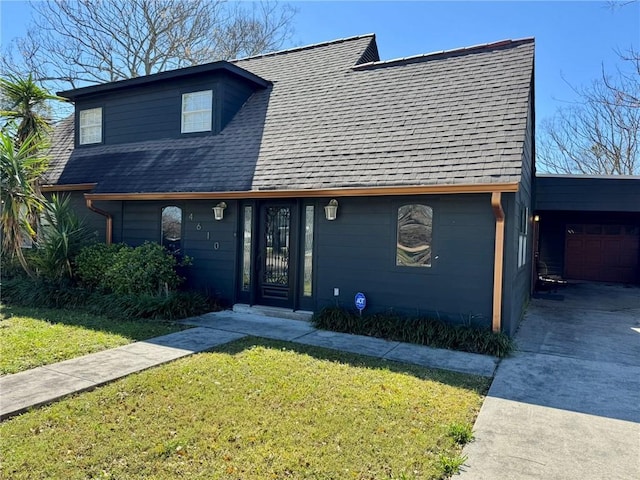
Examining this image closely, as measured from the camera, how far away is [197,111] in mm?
9523

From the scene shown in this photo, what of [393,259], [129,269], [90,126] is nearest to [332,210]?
[393,259]

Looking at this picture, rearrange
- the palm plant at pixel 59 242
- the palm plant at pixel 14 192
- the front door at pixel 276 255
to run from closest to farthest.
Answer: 1. the front door at pixel 276 255
2. the palm plant at pixel 14 192
3. the palm plant at pixel 59 242

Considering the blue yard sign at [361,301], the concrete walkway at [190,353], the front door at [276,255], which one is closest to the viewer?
the concrete walkway at [190,353]

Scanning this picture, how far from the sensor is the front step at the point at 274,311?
723 cm

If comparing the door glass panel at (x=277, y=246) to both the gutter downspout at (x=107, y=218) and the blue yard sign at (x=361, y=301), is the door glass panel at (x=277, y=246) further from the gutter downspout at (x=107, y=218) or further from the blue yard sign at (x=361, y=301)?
the gutter downspout at (x=107, y=218)

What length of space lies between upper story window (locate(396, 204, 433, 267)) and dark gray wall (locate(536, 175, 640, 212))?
6368 mm

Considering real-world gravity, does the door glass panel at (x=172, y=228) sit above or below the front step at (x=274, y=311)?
above

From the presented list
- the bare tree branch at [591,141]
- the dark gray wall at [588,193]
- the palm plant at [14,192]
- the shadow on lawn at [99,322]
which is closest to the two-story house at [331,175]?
the palm plant at [14,192]

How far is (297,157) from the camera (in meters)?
7.54

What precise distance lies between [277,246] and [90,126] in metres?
6.86

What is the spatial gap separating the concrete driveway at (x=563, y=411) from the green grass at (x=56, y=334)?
4408mm

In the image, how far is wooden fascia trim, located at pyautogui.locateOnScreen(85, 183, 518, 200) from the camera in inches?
219

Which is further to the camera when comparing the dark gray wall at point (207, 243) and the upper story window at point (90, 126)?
the upper story window at point (90, 126)

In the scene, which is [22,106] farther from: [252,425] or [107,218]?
[252,425]
